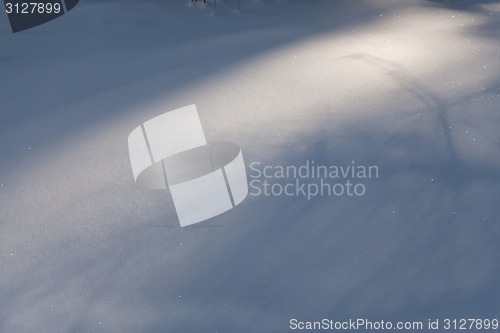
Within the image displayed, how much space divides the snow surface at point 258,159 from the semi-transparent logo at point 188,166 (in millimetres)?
47

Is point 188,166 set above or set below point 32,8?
below

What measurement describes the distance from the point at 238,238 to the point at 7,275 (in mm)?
842

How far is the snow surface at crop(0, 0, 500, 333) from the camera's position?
2521 millimetres

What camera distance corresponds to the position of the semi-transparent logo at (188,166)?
2848mm

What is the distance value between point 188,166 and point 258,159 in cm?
29

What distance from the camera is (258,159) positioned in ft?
9.91

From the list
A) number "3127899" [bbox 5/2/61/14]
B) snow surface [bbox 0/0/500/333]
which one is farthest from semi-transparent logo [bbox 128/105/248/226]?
number "3127899" [bbox 5/2/61/14]

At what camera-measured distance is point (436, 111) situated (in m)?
3.27

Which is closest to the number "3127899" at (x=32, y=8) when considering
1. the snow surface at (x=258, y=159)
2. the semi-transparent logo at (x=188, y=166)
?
the snow surface at (x=258, y=159)

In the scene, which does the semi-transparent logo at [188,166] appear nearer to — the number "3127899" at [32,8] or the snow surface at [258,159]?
the snow surface at [258,159]

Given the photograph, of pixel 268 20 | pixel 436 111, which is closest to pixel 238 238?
pixel 436 111

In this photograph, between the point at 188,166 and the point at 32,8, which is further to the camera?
the point at 32,8

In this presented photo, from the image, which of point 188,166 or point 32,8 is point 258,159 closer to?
point 188,166

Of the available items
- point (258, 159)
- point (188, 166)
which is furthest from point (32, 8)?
point (258, 159)
